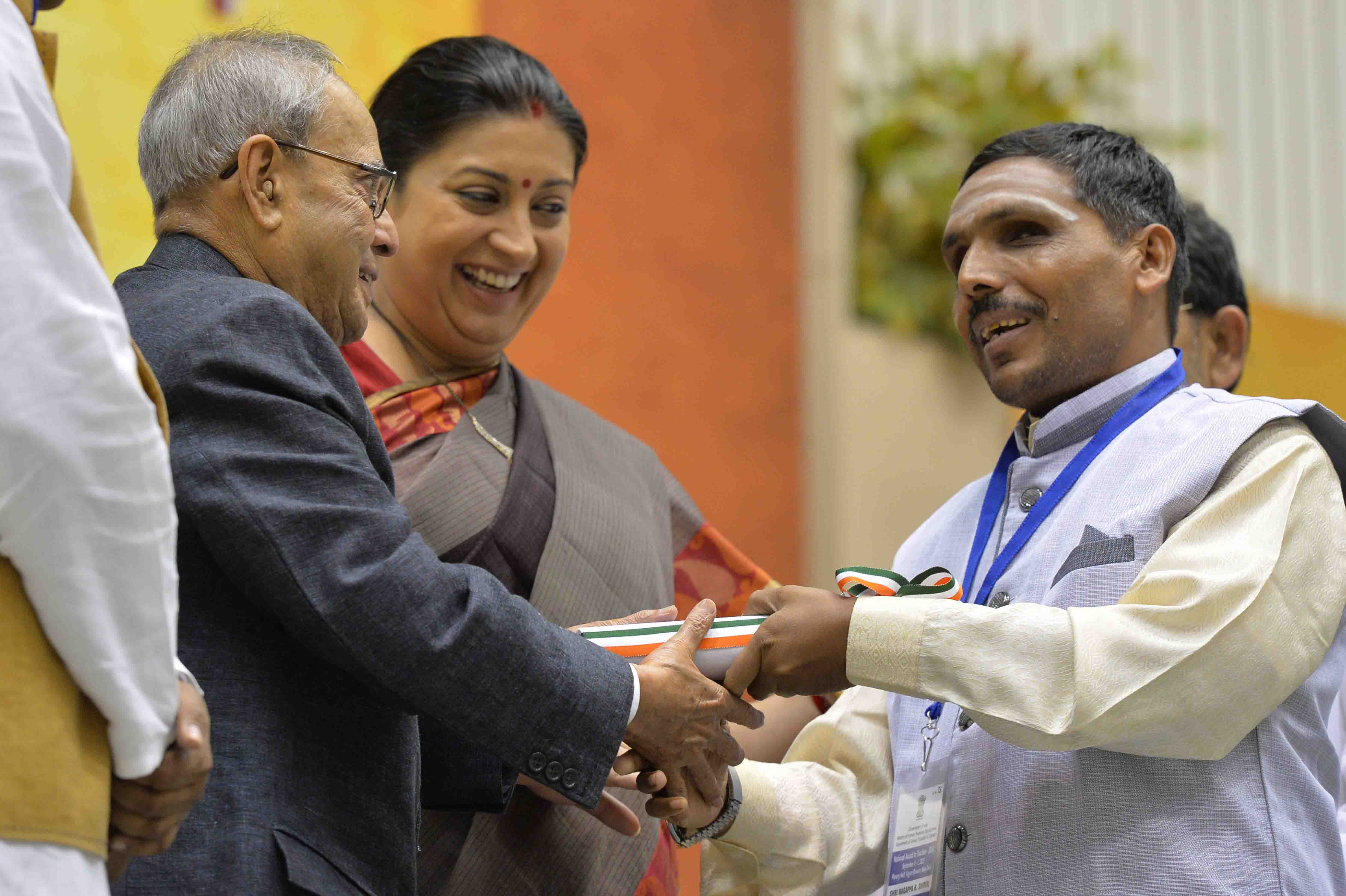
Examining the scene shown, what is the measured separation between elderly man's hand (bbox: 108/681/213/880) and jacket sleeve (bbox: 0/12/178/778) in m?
0.04

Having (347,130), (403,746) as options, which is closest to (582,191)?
(347,130)

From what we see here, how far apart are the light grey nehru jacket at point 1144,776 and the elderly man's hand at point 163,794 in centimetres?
116

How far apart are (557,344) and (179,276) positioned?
288cm

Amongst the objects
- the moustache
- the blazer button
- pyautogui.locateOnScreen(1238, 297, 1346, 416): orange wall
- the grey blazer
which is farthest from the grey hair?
pyautogui.locateOnScreen(1238, 297, 1346, 416): orange wall

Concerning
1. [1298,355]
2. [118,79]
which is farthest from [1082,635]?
[1298,355]

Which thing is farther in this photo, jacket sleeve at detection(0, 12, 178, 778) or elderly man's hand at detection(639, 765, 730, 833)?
elderly man's hand at detection(639, 765, 730, 833)

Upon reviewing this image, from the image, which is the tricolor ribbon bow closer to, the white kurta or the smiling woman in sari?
the white kurta

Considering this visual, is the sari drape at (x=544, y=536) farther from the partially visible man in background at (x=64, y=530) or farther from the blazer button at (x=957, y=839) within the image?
the partially visible man in background at (x=64, y=530)

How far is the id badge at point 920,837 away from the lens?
225 centimetres

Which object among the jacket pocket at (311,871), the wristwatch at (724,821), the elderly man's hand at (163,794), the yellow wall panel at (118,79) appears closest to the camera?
the elderly man's hand at (163,794)

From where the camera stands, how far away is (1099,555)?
2199 mm

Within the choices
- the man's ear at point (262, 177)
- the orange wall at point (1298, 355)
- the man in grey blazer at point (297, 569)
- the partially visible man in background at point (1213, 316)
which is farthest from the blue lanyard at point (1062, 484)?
the orange wall at point (1298, 355)

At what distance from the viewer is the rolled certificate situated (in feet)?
7.21

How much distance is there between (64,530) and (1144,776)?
56.4 inches
